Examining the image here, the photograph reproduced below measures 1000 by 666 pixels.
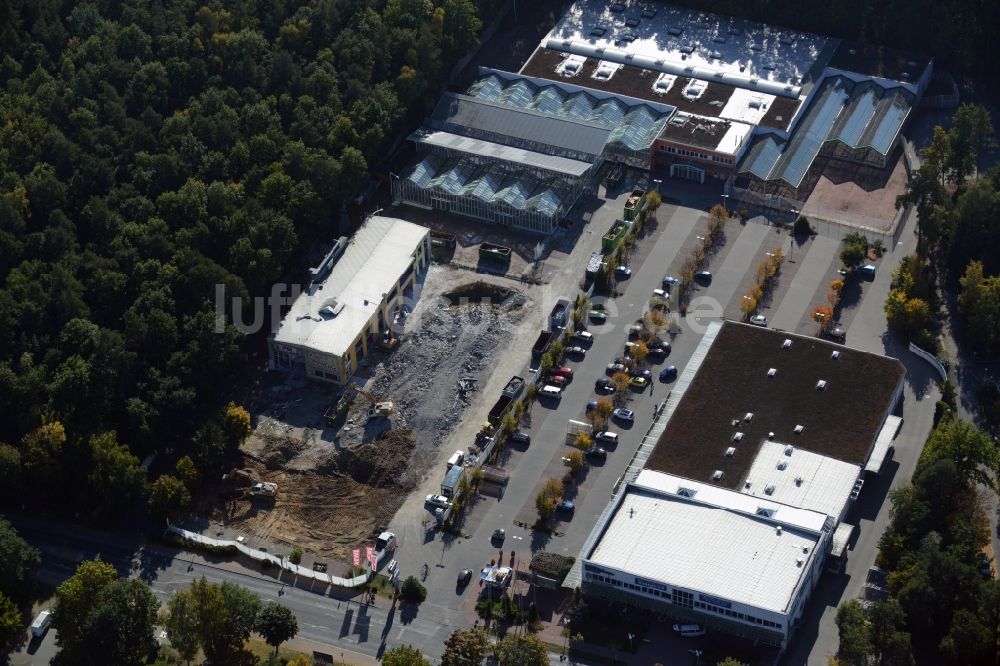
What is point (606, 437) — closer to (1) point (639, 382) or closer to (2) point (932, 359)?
(1) point (639, 382)

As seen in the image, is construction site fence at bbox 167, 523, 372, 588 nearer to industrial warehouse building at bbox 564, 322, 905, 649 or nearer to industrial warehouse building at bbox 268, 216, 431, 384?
industrial warehouse building at bbox 564, 322, 905, 649

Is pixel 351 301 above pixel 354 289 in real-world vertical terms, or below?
below

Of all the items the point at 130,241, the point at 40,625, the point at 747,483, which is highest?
the point at 747,483

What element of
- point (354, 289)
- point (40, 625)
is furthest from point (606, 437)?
point (40, 625)

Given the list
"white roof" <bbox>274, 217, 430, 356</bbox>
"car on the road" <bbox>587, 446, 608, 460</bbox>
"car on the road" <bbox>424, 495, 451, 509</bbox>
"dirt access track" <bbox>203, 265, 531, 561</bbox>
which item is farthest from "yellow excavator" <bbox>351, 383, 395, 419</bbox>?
"car on the road" <bbox>587, 446, 608, 460</bbox>

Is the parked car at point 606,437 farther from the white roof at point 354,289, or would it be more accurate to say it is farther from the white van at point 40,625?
the white van at point 40,625

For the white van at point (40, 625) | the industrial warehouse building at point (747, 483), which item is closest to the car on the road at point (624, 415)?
the industrial warehouse building at point (747, 483)
